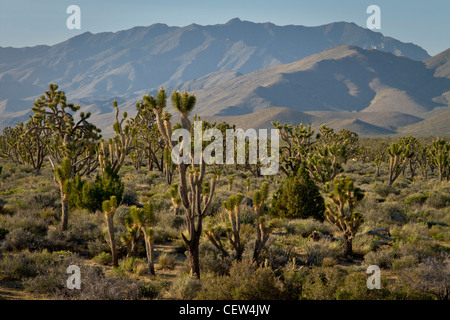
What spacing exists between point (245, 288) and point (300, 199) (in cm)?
731

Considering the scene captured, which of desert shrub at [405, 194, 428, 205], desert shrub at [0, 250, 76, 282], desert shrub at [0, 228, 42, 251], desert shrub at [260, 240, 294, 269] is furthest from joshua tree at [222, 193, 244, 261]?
desert shrub at [405, 194, 428, 205]

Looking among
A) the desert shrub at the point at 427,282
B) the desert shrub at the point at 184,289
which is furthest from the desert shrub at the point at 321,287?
the desert shrub at the point at 184,289

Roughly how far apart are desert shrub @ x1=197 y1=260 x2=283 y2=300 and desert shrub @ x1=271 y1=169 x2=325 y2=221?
6496mm

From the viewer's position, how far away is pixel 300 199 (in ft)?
42.5

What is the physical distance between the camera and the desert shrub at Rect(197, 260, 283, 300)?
20.1 feet

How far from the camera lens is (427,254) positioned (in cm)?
959

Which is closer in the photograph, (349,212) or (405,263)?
(405,263)

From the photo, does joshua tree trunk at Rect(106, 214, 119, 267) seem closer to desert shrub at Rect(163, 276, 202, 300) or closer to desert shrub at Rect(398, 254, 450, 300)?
desert shrub at Rect(163, 276, 202, 300)

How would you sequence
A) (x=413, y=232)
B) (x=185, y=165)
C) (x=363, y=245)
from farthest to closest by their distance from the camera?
(x=413, y=232)
(x=363, y=245)
(x=185, y=165)

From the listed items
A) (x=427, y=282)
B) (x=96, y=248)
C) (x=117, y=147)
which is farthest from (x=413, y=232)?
(x=117, y=147)

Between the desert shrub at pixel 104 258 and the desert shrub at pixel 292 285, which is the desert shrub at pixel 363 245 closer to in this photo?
the desert shrub at pixel 292 285

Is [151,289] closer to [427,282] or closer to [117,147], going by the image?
[427,282]
